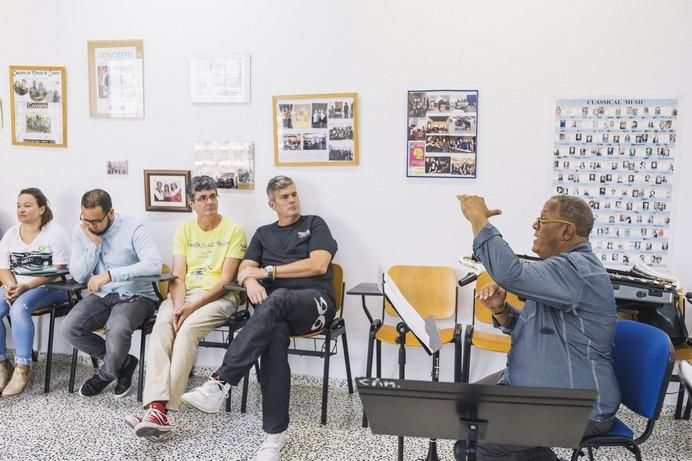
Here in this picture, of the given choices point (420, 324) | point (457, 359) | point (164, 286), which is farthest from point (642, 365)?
point (164, 286)

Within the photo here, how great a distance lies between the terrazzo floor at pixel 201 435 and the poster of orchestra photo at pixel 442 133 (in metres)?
1.42

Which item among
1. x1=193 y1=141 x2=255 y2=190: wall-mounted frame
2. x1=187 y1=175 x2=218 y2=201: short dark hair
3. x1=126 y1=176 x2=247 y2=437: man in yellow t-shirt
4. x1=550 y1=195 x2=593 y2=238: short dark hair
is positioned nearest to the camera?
x1=550 y1=195 x2=593 y2=238: short dark hair

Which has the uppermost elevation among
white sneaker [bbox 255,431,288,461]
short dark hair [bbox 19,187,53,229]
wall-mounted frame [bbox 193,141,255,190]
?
wall-mounted frame [bbox 193,141,255,190]

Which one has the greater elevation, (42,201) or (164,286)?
(42,201)

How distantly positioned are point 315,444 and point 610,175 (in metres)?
2.12

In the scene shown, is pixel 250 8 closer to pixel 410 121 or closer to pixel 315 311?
pixel 410 121

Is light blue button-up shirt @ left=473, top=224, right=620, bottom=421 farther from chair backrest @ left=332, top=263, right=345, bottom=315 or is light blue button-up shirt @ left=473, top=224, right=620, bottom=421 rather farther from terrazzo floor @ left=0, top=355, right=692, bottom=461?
chair backrest @ left=332, top=263, right=345, bottom=315

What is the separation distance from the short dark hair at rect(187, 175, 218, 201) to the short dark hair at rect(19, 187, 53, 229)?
1.01m

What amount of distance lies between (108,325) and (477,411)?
7.77ft

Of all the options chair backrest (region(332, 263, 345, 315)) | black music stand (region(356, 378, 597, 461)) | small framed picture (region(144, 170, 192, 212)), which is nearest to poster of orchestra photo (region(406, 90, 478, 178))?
chair backrest (region(332, 263, 345, 315))

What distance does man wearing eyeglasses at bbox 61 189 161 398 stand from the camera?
127 inches

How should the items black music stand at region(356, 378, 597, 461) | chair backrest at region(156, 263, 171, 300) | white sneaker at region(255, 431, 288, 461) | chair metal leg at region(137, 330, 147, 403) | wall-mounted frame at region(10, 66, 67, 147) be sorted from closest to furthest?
black music stand at region(356, 378, 597, 461) → white sneaker at region(255, 431, 288, 461) → chair metal leg at region(137, 330, 147, 403) → chair backrest at region(156, 263, 171, 300) → wall-mounted frame at region(10, 66, 67, 147)

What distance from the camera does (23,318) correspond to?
11.3 feet

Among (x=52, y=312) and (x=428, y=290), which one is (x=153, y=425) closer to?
(x=52, y=312)
